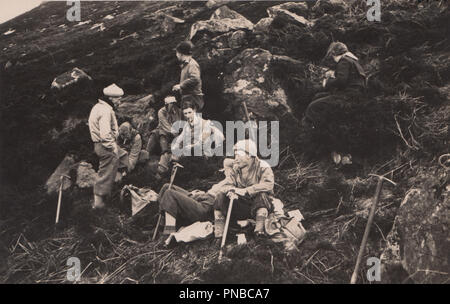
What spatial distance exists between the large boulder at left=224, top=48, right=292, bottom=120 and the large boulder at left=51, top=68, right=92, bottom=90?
3.02 m

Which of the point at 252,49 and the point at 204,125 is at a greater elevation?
the point at 252,49

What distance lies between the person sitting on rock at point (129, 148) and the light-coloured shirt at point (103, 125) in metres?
0.17

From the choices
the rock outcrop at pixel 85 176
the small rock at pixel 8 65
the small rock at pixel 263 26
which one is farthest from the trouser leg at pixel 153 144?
the small rock at pixel 8 65

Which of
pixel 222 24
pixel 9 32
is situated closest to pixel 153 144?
pixel 222 24

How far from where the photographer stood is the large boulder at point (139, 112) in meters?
10.1

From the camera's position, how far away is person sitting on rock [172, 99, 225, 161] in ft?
31.7

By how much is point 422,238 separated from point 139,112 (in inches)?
226

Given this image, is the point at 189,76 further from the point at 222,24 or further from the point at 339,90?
the point at 339,90

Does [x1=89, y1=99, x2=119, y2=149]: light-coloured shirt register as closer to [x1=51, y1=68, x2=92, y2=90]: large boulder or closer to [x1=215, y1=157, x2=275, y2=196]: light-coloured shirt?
[x1=51, y1=68, x2=92, y2=90]: large boulder

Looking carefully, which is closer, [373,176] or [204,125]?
[373,176]

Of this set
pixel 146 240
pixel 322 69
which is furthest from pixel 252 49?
pixel 146 240

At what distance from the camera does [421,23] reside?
33.6 ft
